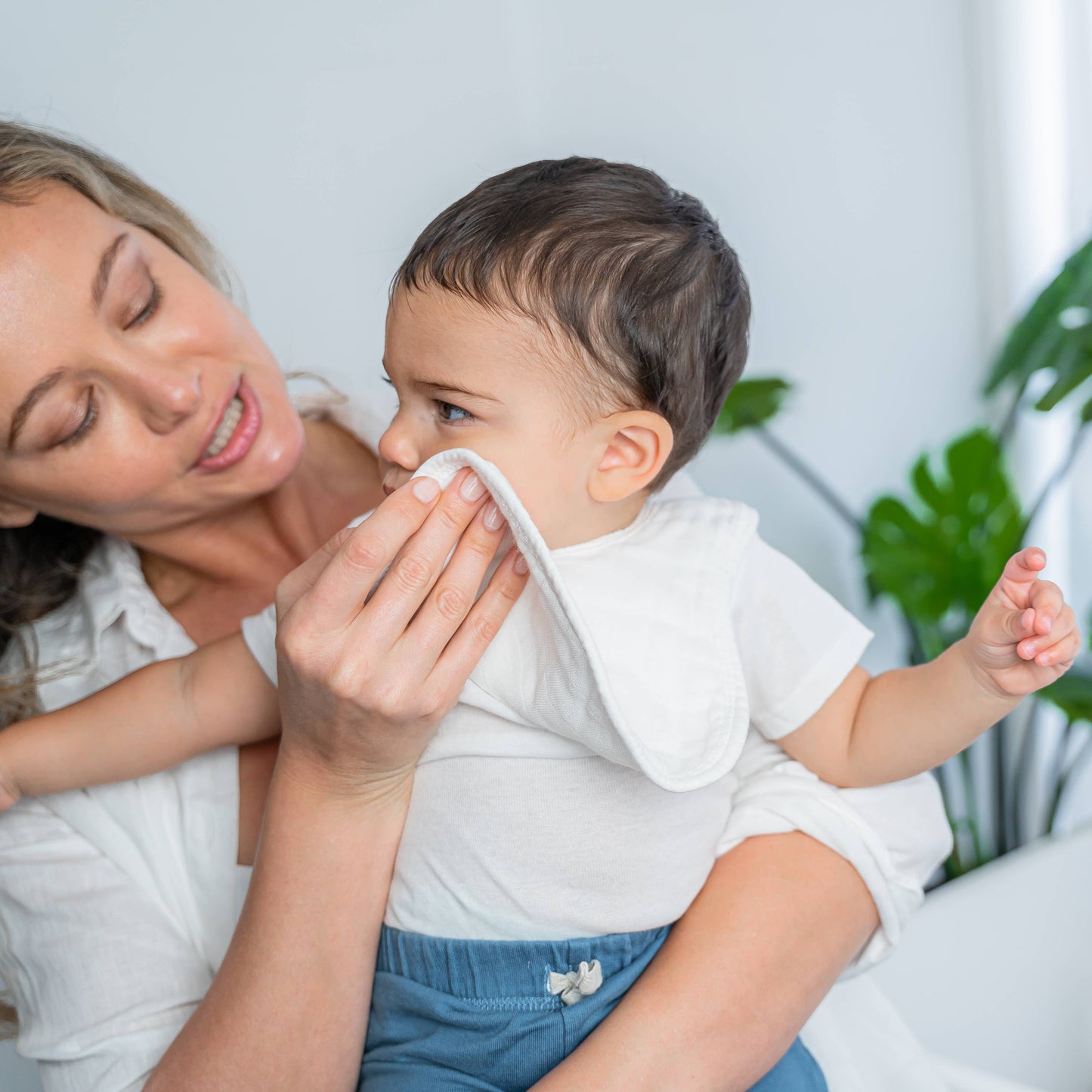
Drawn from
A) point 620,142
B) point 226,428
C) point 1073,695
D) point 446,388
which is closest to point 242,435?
point 226,428

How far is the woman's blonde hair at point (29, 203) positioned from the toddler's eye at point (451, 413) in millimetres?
553

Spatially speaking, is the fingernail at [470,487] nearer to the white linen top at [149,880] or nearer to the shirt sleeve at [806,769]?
the shirt sleeve at [806,769]

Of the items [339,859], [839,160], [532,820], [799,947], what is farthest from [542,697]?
[839,160]

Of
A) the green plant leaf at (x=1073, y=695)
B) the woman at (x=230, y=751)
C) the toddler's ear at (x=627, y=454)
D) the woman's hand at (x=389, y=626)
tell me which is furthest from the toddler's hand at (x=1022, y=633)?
the green plant leaf at (x=1073, y=695)

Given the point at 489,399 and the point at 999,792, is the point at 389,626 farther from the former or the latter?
the point at 999,792

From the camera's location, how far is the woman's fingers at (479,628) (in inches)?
37.4

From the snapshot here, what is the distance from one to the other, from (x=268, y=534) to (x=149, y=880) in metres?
0.48

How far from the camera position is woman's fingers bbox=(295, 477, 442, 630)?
909 mm

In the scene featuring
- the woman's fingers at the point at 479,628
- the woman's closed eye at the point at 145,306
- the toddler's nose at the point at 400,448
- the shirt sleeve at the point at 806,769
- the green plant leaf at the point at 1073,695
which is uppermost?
the woman's closed eye at the point at 145,306

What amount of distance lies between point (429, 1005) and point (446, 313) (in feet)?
2.22

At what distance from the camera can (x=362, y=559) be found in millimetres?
906

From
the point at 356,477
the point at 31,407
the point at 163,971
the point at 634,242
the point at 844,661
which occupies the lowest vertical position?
the point at 163,971

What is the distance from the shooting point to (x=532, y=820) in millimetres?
1015

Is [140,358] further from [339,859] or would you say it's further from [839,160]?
[839,160]
